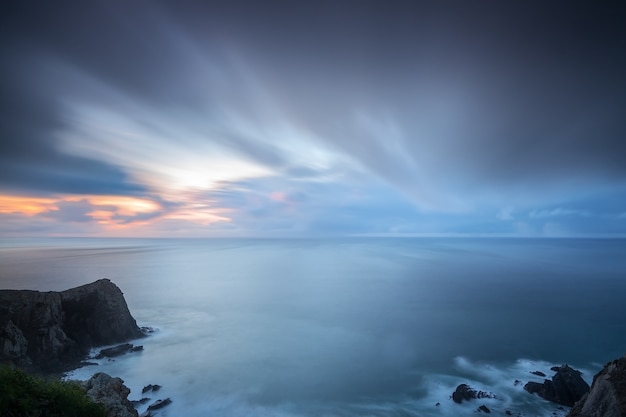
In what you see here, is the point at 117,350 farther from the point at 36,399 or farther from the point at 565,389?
the point at 565,389

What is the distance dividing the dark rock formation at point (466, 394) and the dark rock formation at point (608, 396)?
1449 centimetres

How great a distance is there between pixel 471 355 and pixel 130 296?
73.2 metres

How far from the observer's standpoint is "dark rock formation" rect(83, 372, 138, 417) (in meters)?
12.9

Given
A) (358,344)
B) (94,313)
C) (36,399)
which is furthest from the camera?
(358,344)

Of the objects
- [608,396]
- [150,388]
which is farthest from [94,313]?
[608,396]

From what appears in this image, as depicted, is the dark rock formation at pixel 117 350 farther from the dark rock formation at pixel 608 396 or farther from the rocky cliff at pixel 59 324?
the dark rock formation at pixel 608 396

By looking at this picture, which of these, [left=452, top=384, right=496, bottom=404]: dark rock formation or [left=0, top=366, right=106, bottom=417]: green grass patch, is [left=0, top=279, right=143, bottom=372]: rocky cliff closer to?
[left=0, top=366, right=106, bottom=417]: green grass patch

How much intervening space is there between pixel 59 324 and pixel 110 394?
2646 centimetres

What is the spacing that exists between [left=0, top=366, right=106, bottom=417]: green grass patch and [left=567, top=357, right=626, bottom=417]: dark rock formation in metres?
21.4


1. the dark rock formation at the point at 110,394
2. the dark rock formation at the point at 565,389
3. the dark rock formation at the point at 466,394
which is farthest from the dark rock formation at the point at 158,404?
the dark rock formation at the point at 565,389

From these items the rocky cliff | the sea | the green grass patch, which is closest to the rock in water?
the rocky cliff

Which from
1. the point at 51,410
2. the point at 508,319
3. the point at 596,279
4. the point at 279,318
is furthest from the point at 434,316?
the point at 596,279

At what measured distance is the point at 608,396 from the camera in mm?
14250

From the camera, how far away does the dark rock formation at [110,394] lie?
12.9m
